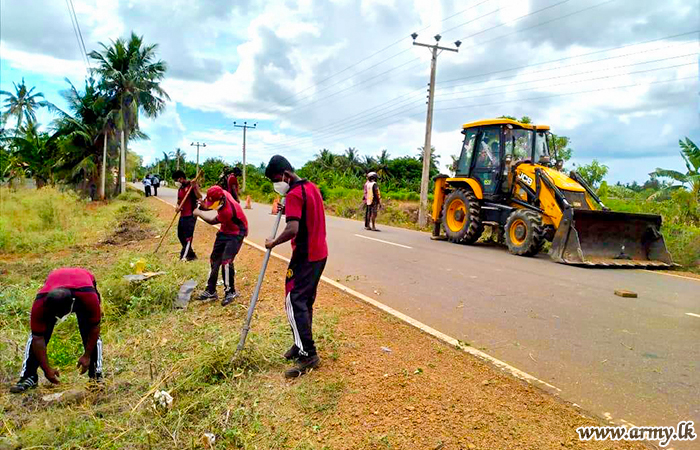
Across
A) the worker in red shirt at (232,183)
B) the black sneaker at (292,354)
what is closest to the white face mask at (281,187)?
the black sneaker at (292,354)

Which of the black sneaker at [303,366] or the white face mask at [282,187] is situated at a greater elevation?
the white face mask at [282,187]

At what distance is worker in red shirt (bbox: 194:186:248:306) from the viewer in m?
6.27

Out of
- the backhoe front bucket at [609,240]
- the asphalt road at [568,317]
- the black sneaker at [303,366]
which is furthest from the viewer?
the backhoe front bucket at [609,240]

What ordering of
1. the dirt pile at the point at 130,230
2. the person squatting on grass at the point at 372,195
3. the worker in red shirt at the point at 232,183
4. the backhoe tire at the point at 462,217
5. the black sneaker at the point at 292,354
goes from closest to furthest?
the black sneaker at the point at 292,354
the worker in red shirt at the point at 232,183
the backhoe tire at the point at 462,217
the dirt pile at the point at 130,230
the person squatting on grass at the point at 372,195

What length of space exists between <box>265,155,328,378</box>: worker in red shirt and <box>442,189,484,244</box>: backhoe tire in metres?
8.53

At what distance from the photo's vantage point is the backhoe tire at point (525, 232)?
992 centimetres

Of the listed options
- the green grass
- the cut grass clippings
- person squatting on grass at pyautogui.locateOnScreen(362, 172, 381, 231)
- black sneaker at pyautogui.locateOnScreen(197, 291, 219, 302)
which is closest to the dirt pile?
person squatting on grass at pyautogui.locateOnScreen(362, 172, 381, 231)

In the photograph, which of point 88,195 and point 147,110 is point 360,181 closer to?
point 147,110

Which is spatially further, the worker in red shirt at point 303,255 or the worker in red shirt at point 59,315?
the worker in red shirt at point 303,255

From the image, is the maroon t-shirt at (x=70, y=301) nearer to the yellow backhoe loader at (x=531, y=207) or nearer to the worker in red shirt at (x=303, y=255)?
the worker in red shirt at (x=303, y=255)

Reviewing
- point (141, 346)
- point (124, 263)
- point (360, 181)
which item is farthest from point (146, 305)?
point (360, 181)

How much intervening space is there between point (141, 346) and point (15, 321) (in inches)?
82.9

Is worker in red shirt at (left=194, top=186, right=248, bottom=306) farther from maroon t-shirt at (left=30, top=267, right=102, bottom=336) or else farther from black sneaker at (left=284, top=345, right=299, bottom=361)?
maroon t-shirt at (left=30, top=267, right=102, bottom=336)

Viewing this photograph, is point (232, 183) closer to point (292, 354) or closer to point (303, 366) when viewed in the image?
point (292, 354)
